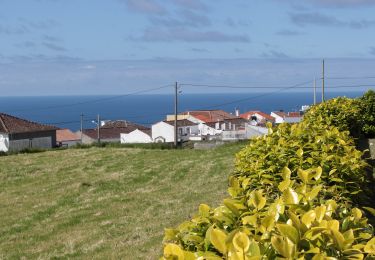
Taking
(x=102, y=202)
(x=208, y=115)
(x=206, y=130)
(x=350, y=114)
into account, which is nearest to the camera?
(x=102, y=202)

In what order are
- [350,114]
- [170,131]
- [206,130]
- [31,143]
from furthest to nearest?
1. [206,130]
2. [170,131]
3. [31,143]
4. [350,114]

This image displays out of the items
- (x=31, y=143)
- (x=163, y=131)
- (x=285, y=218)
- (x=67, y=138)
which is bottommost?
(x=67, y=138)

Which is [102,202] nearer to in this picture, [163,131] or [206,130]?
[163,131]

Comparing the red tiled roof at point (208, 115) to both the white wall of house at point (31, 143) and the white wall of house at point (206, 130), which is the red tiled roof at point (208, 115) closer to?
the white wall of house at point (206, 130)

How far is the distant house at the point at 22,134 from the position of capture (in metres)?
60.8

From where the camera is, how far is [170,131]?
3238 inches

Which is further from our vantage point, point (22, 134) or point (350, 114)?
point (22, 134)

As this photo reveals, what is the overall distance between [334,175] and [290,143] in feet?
3.06

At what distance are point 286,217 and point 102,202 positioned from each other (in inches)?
411

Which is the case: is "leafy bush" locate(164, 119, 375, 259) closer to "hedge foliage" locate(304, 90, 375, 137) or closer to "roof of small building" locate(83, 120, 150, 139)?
"hedge foliage" locate(304, 90, 375, 137)

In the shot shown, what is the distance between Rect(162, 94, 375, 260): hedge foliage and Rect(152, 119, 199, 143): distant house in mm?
75454

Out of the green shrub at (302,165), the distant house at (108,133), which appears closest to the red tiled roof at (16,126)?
the distant house at (108,133)

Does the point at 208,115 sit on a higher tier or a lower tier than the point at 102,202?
higher

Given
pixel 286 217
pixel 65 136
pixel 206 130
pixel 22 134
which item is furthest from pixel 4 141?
pixel 286 217
